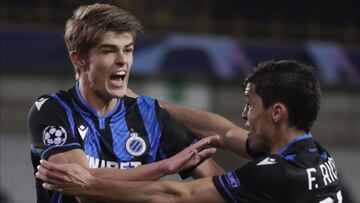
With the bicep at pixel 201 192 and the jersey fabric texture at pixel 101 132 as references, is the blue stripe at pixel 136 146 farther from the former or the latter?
the bicep at pixel 201 192

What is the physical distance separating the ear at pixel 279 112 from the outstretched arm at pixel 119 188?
0.47m

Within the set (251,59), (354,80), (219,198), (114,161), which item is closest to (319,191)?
(219,198)

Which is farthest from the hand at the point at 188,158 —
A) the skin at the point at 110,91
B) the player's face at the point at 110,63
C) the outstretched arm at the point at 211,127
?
the outstretched arm at the point at 211,127

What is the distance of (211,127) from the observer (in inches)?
188

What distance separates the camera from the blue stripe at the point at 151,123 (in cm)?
427

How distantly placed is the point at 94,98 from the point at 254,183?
1.05m

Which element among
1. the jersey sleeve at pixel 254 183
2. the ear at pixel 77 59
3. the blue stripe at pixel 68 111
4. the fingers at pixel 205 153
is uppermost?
the ear at pixel 77 59

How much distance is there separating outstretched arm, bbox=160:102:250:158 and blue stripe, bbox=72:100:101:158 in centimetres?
60

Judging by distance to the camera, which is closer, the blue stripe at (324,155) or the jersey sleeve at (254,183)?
the jersey sleeve at (254,183)

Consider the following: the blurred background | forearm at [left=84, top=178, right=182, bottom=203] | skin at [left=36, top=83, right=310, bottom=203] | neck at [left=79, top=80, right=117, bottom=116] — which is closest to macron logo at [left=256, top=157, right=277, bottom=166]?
skin at [left=36, top=83, right=310, bottom=203]

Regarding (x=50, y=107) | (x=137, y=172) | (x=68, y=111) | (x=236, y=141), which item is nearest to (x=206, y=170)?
(x=236, y=141)

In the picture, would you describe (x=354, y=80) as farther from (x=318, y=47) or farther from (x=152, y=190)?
(x=152, y=190)

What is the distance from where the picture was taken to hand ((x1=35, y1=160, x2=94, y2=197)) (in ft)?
12.4

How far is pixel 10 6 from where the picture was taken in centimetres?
1370
